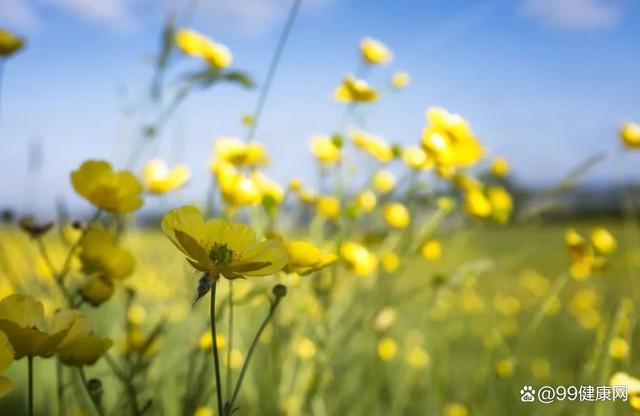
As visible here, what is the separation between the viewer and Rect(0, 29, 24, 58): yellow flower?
107 cm

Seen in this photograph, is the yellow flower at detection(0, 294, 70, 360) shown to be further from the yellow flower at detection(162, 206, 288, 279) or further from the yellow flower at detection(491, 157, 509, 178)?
the yellow flower at detection(491, 157, 509, 178)

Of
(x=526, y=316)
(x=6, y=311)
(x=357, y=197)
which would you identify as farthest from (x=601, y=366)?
(x=526, y=316)

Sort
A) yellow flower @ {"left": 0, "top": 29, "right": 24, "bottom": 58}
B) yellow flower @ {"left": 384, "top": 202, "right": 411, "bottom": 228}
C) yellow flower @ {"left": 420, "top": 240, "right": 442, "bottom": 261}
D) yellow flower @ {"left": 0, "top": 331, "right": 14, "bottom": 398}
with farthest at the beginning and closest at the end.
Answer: yellow flower @ {"left": 384, "top": 202, "right": 411, "bottom": 228} < yellow flower @ {"left": 420, "top": 240, "right": 442, "bottom": 261} < yellow flower @ {"left": 0, "top": 29, "right": 24, "bottom": 58} < yellow flower @ {"left": 0, "top": 331, "right": 14, "bottom": 398}

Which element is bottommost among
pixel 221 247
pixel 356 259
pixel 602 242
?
pixel 221 247

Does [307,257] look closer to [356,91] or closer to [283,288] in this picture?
[283,288]

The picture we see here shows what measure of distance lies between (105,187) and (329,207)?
738 millimetres

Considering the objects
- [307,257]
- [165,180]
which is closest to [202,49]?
[165,180]

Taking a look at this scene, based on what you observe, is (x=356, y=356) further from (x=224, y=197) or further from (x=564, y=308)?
(x=564, y=308)

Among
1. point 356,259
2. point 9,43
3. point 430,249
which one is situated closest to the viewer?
point 9,43

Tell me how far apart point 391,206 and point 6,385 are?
1183mm

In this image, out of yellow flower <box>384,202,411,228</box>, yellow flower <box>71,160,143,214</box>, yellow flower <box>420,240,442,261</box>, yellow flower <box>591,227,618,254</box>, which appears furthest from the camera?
yellow flower <box>384,202,411,228</box>

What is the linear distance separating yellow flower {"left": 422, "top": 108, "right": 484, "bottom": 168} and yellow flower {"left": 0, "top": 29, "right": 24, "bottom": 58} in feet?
2.48

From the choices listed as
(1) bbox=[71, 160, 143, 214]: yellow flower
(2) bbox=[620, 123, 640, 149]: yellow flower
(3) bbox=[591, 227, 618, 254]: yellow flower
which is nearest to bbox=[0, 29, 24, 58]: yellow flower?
(1) bbox=[71, 160, 143, 214]: yellow flower

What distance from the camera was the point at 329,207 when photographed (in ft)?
4.87
